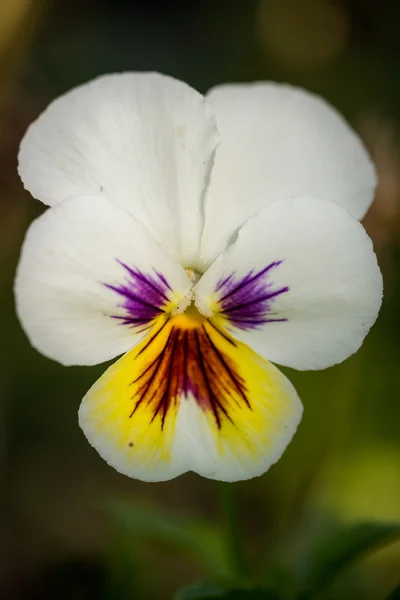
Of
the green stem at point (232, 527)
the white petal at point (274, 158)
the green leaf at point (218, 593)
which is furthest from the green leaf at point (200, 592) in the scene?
the white petal at point (274, 158)

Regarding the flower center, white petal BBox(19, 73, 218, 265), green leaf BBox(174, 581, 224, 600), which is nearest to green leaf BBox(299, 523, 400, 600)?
green leaf BBox(174, 581, 224, 600)

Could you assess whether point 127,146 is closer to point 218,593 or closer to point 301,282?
point 301,282

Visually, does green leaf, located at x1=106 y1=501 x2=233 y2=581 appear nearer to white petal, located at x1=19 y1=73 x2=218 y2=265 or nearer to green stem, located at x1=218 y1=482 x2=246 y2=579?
green stem, located at x1=218 y1=482 x2=246 y2=579

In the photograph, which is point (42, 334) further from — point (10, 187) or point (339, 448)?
point (10, 187)

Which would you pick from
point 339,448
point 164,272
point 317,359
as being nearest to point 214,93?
point 164,272

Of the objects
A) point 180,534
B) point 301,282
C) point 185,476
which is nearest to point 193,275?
point 301,282

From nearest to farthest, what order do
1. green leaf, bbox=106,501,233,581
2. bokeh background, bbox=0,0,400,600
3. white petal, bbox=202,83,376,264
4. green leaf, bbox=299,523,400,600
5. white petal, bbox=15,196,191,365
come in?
white petal, bbox=15,196,191,365
white petal, bbox=202,83,376,264
green leaf, bbox=299,523,400,600
green leaf, bbox=106,501,233,581
bokeh background, bbox=0,0,400,600

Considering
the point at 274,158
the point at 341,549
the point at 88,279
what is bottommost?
the point at 341,549
